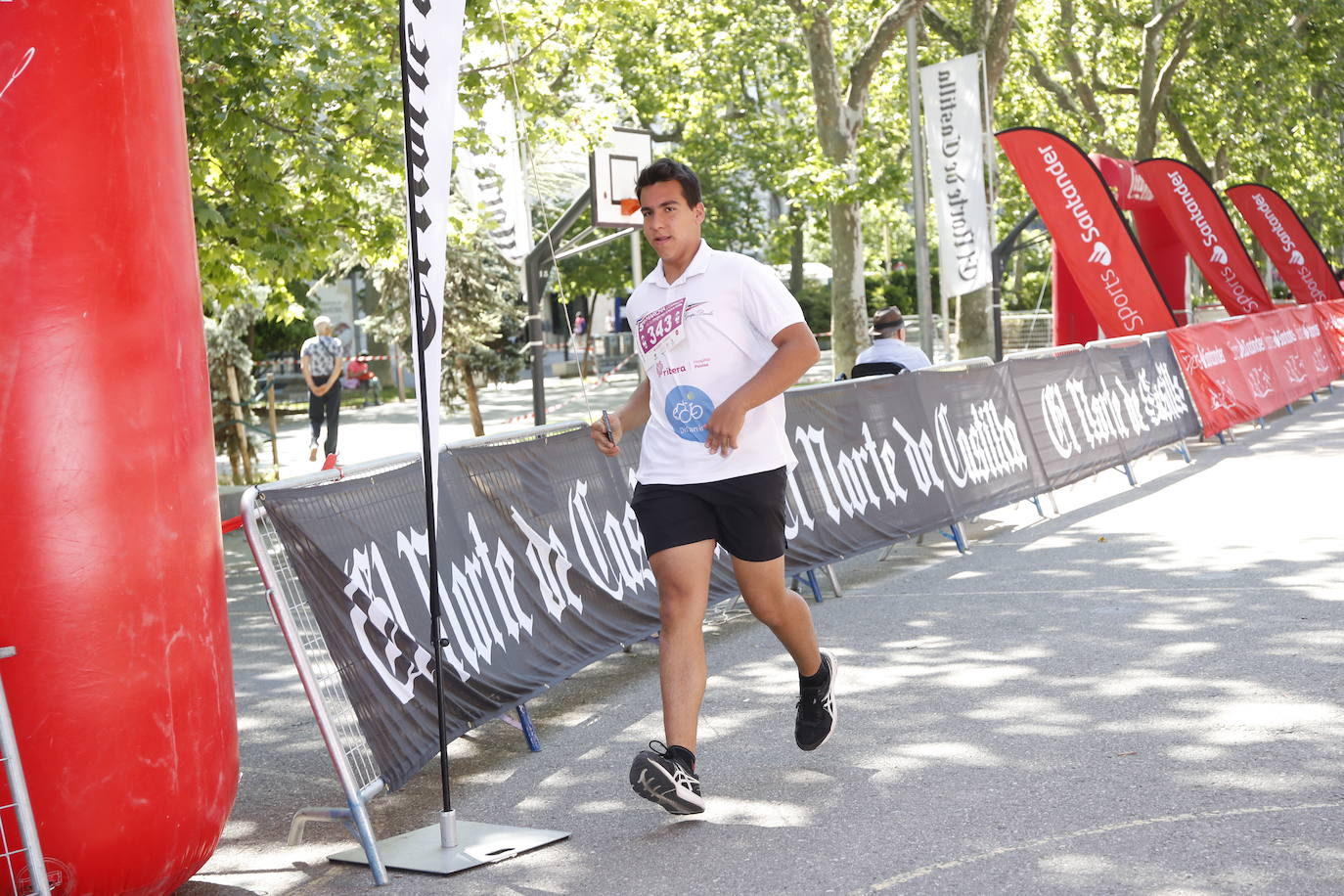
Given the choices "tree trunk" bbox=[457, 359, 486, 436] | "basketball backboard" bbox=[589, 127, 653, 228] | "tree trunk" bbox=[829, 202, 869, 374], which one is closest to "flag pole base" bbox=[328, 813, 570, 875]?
"basketball backboard" bbox=[589, 127, 653, 228]

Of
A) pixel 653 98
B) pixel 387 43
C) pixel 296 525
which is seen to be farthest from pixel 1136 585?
pixel 653 98

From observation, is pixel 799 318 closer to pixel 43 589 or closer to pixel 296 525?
pixel 296 525

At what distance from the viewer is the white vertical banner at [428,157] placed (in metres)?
4.61

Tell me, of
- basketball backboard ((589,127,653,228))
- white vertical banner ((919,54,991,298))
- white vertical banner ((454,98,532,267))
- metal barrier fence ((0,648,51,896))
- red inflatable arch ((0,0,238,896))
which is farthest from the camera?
white vertical banner ((919,54,991,298))

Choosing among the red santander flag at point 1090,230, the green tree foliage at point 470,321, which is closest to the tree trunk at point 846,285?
the green tree foliage at point 470,321

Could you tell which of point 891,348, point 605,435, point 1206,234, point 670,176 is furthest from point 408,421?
point 670,176

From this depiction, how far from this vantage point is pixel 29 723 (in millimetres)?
3992

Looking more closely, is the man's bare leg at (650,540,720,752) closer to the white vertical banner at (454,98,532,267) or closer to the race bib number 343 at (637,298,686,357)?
the race bib number 343 at (637,298,686,357)

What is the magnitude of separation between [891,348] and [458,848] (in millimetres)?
6927

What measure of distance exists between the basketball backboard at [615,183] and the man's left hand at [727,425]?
924cm

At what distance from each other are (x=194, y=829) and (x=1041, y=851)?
93.6 inches

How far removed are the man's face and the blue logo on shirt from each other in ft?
1.53

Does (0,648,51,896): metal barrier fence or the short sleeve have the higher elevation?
the short sleeve

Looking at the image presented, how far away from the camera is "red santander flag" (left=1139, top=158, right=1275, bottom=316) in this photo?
22750mm
